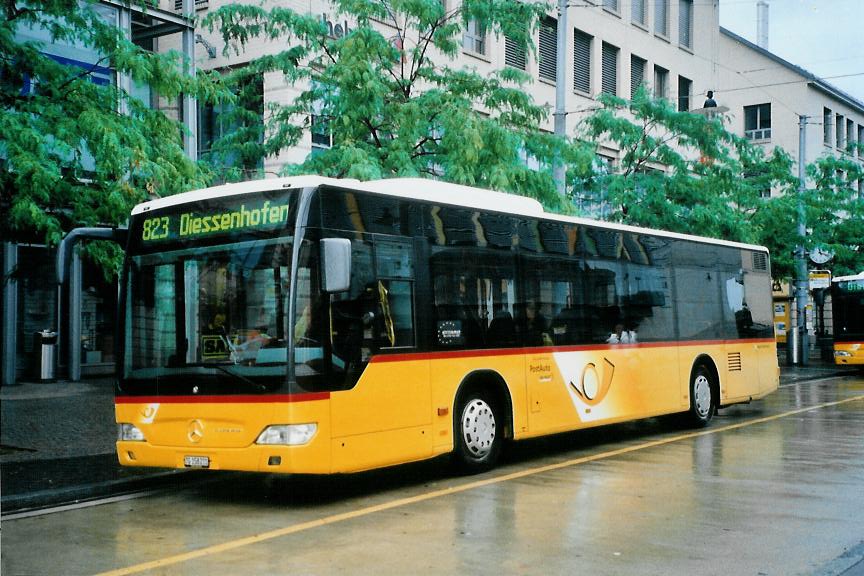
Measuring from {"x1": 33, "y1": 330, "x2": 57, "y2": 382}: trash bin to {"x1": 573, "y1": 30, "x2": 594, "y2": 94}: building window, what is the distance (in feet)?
62.5

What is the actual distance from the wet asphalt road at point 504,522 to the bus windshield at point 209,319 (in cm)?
119

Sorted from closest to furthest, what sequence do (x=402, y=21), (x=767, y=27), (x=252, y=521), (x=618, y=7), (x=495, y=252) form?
(x=252, y=521) < (x=495, y=252) < (x=402, y=21) < (x=618, y=7) < (x=767, y=27)

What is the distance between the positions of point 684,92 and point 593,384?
99.1 feet

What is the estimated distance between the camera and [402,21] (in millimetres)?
22500

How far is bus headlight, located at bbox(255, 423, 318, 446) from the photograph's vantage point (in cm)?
885

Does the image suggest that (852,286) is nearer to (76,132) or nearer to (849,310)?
(849,310)

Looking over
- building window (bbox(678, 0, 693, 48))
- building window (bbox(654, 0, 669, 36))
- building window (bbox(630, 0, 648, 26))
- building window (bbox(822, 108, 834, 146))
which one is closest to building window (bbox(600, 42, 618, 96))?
building window (bbox(630, 0, 648, 26))

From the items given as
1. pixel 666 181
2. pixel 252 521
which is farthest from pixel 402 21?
pixel 252 521

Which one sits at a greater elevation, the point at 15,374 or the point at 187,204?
the point at 187,204

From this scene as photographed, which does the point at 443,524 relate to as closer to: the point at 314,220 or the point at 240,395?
the point at 240,395

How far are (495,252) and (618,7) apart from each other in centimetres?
2689

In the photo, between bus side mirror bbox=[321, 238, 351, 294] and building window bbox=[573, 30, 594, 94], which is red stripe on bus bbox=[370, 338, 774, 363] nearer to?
bus side mirror bbox=[321, 238, 351, 294]

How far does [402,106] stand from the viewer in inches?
629

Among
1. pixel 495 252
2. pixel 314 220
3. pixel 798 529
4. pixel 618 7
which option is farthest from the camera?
pixel 618 7
